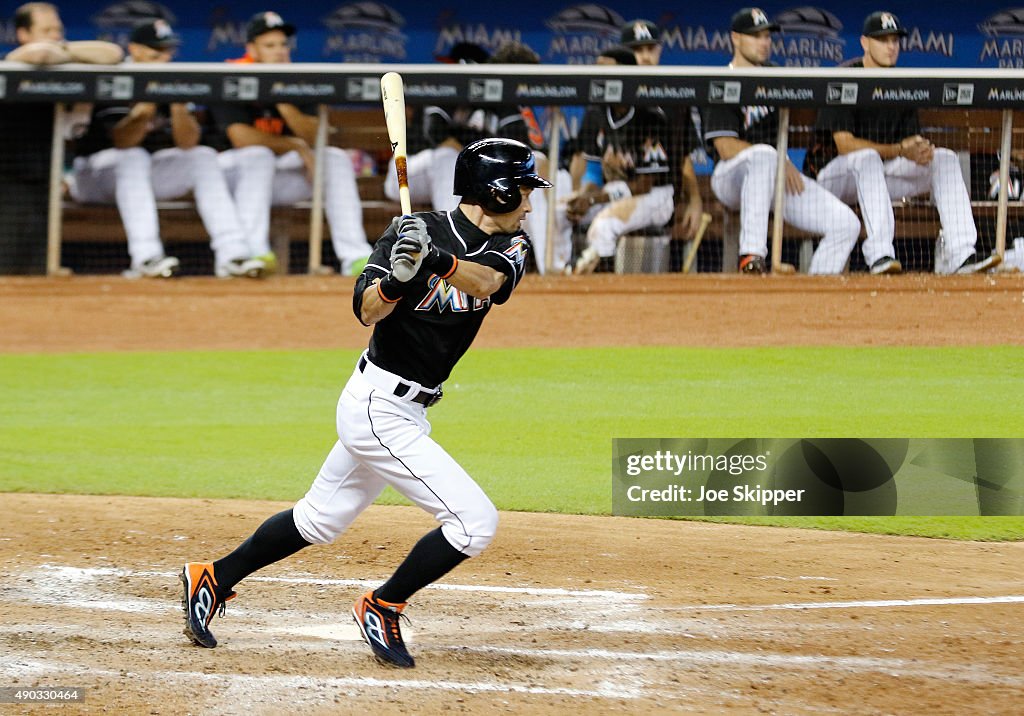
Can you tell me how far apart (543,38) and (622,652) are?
1170 centimetres

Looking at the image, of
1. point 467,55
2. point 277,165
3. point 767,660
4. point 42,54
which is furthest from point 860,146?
point 767,660

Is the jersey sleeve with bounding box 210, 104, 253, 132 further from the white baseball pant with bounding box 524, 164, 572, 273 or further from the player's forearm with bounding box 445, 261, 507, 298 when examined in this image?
the player's forearm with bounding box 445, 261, 507, 298

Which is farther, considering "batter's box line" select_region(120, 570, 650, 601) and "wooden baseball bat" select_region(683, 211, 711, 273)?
"wooden baseball bat" select_region(683, 211, 711, 273)

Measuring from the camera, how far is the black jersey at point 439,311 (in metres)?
3.77

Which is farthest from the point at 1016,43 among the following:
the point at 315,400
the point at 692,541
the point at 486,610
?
the point at 486,610

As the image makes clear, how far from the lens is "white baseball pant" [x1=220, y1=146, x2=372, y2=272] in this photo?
11383 mm

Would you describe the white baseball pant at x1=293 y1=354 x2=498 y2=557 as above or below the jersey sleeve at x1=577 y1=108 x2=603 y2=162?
below

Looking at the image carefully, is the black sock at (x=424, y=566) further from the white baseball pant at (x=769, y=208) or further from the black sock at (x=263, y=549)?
the white baseball pant at (x=769, y=208)

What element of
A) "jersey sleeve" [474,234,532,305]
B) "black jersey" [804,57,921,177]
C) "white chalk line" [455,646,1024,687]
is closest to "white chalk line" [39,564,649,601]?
"white chalk line" [455,646,1024,687]

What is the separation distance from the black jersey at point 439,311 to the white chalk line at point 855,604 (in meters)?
1.35

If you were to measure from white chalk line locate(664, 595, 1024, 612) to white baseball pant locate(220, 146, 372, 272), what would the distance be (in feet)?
24.2

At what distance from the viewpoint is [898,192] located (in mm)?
10844

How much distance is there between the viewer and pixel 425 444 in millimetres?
3873

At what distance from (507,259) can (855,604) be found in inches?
73.0
